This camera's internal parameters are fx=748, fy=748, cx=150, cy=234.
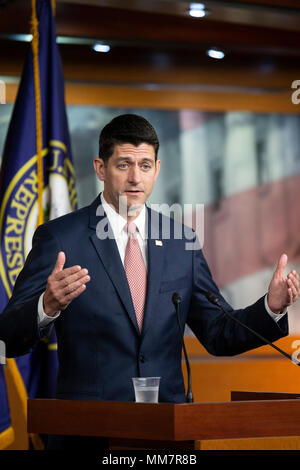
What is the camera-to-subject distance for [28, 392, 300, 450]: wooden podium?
6.35 feet

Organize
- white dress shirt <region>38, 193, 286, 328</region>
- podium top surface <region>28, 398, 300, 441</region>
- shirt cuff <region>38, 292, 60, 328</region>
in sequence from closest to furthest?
podium top surface <region>28, 398, 300, 441</region> → shirt cuff <region>38, 292, 60, 328</region> → white dress shirt <region>38, 193, 286, 328</region>

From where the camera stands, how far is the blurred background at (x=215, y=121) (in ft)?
15.3

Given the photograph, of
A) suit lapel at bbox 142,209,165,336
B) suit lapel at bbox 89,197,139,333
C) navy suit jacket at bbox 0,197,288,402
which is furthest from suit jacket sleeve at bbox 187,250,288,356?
suit lapel at bbox 89,197,139,333

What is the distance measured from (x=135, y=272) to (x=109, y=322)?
23cm

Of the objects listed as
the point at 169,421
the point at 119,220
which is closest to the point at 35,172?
the point at 119,220

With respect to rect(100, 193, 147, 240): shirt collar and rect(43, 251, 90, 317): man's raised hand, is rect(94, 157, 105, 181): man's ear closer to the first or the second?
rect(100, 193, 147, 240): shirt collar

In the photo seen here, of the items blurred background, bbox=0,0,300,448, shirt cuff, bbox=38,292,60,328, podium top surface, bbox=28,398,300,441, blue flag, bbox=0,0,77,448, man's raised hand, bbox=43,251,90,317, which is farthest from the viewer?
blurred background, bbox=0,0,300,448

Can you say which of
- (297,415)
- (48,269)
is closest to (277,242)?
(48,269)

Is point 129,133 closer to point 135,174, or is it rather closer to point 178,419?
point 135,174

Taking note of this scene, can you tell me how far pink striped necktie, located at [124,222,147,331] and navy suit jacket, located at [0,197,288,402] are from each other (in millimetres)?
37

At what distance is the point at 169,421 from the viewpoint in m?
1.92

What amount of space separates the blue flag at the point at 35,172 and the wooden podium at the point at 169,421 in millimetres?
1583
